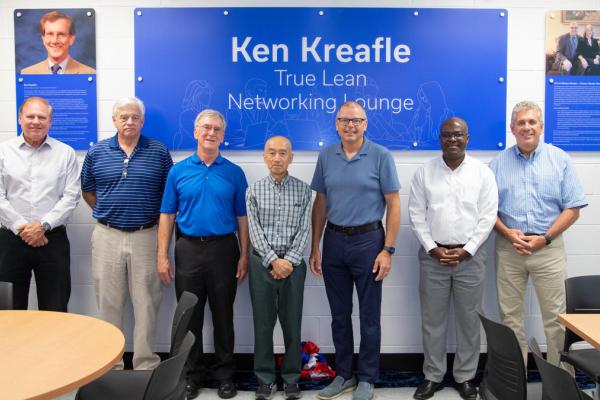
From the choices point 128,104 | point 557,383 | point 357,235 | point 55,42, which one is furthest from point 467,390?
point 55,42

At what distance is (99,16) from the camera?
3777 millimetres

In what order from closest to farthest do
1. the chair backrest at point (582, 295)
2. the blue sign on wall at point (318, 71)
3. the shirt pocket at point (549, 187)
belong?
the chair backrest at point (582, 295), the shirt pocket at point (549, 187), the blue sign on wall at point (318, 71)

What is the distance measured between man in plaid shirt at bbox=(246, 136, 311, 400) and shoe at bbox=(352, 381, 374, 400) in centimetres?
37

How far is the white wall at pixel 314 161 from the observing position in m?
3.77

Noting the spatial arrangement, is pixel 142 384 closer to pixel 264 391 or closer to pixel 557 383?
pixel 264 391

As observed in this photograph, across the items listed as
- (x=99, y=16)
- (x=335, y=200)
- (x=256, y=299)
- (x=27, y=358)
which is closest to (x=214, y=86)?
(x=99, y=16)

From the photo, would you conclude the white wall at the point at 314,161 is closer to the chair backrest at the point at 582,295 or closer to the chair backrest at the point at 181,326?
the chair backrest at the point at 582,295

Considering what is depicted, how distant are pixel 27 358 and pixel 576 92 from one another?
372 centimetres

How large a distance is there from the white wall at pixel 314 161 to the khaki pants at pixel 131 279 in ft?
1.12

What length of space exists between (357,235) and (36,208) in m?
2.06

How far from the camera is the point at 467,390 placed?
3.35m

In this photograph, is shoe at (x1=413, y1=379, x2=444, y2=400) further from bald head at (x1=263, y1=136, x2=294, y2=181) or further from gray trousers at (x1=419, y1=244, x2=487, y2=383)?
bald head at (x1=263, y1=136, x2=294, y2=181)

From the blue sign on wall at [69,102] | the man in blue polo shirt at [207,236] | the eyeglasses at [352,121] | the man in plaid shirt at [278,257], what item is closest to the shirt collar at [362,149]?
the eyeglasses at [352,121]

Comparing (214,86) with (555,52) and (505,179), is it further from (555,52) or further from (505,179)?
(555,52)
